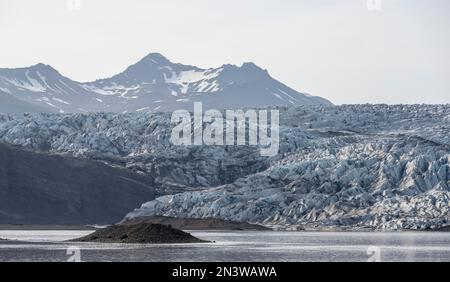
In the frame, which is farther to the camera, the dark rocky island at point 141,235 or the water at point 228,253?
the dark rocky island at point 141,235

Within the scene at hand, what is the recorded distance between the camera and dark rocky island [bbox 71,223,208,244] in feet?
417

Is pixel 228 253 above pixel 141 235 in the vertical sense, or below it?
above

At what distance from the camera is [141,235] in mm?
127562

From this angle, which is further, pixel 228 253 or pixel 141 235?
pixel 141 235

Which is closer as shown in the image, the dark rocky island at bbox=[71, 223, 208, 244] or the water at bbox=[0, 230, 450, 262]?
the water at bbox=[0, 230, 450, 262]

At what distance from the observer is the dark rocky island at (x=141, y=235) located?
417 feet

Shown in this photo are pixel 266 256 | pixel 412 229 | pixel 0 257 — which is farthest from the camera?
pixel 412 229
